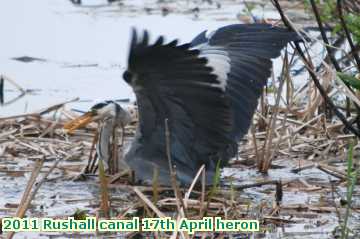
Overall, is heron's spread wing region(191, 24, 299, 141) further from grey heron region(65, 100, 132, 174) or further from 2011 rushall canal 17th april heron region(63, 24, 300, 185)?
grey heron region(65, 100, 132, 174)

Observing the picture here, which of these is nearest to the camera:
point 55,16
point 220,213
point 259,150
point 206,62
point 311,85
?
point 220,213

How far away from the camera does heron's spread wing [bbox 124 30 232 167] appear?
6188mm

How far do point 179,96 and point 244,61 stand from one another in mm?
779

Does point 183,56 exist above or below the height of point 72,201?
above

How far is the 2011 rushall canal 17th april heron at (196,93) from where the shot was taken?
6254 millimetres

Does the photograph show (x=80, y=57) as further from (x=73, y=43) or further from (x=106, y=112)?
(x=106, y=112)

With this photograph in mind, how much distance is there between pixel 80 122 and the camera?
745 centimetres

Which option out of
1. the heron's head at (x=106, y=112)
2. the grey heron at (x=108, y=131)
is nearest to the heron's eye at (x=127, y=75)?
the grey heron at (x=108, y=131)

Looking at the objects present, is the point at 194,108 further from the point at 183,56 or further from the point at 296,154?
the point at 296,154

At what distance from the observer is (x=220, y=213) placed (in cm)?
579

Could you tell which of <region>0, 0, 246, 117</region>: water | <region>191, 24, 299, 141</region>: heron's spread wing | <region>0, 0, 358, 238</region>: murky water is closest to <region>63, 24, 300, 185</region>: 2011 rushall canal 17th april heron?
<region>191, 24, 299, 141</region>: heron's spread wing

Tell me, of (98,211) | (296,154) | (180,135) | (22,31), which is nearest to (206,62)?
(180,135)

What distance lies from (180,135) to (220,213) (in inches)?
38.0

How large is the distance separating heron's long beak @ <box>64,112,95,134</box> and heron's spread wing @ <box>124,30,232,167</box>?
755 mm
